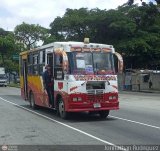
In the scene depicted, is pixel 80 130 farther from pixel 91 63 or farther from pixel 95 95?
pixel 91 63

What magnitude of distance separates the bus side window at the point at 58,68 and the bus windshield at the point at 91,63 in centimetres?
58

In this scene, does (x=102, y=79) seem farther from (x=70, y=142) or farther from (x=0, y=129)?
(x=70, y=142)

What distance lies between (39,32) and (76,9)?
15721 mm

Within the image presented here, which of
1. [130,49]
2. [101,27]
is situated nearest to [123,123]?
[130,49]

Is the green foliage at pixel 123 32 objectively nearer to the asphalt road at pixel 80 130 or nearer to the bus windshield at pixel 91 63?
the bus windshield at pixel 91 63

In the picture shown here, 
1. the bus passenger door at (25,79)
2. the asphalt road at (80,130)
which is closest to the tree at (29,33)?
the bus passenger door at (25,79)

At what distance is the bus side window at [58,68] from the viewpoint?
17.1 m

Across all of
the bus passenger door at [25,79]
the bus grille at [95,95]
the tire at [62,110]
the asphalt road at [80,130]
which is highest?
the bus passenger door at [25,79]

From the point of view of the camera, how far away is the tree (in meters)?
83.0

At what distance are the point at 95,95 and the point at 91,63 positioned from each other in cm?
126

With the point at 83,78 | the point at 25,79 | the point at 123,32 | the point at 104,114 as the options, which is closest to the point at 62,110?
the point at 83,78

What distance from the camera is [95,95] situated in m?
16.9

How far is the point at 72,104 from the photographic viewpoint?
54.2 ft

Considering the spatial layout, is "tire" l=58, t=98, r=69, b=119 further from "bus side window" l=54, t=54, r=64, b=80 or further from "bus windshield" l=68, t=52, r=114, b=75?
"bus windshield" l=68, t=52, r=114, b=75
